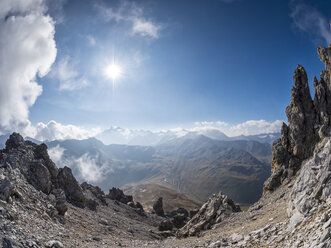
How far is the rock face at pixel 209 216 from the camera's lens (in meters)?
41.9

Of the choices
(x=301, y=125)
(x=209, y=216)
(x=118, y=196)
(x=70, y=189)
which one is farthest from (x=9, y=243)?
(x=118, y=196)

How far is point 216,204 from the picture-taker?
48125mm

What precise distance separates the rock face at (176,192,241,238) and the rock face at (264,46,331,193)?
20.7 m

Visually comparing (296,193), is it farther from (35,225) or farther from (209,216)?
(35,225)

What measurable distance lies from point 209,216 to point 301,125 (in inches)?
1739

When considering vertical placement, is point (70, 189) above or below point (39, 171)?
below

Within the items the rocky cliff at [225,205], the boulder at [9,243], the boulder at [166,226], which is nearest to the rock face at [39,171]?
the rocky cliff at [225,205]

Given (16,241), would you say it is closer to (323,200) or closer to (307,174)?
(323,200)

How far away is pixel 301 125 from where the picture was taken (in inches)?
2591

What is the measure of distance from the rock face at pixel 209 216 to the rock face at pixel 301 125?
813 inches

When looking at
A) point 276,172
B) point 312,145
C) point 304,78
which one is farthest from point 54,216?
point 304,78

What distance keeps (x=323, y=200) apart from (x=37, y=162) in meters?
56.6

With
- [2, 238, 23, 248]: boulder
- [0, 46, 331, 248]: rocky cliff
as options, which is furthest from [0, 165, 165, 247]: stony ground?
[2, 238, 23, 248]: boulder

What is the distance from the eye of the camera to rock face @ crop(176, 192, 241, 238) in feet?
137
